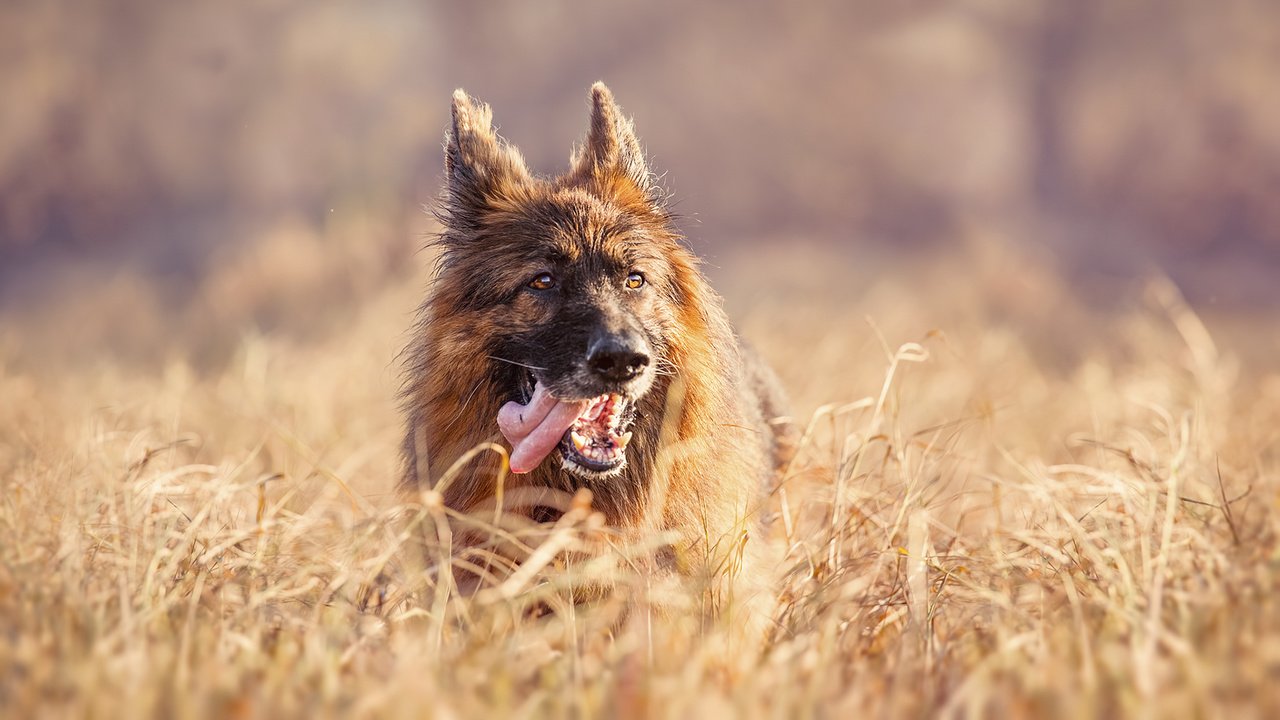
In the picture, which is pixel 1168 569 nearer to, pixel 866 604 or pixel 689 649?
→ pixel 866 604

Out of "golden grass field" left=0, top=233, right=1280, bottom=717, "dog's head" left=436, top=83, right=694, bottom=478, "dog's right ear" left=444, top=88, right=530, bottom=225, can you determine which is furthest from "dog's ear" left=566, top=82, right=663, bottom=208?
"golden grass field" left=0, top=233, right=1280, bottom=717

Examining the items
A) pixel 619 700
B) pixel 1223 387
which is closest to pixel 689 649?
pixel 619 700

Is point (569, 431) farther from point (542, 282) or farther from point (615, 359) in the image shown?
point (542, 282)

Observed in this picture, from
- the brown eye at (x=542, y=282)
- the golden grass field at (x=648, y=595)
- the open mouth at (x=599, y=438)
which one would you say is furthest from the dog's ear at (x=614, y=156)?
the golden grass field at (x=648, y=595)

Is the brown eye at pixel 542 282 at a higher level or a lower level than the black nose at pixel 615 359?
higher

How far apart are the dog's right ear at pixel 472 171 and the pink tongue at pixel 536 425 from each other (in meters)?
1.04

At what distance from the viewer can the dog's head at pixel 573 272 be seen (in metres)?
3.32

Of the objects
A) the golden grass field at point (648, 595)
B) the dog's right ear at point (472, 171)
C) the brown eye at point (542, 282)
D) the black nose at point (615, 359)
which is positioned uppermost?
the dog's right ear at point (472, 171)

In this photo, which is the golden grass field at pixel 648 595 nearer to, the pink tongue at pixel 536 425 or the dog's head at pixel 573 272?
the pink tongue at pixel 536 425

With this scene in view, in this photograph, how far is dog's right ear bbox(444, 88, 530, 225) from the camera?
157 inches

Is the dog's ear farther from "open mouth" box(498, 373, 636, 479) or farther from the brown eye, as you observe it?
"open mouth" box(498, 373, 636, 479)

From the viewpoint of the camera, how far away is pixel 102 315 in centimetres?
1160

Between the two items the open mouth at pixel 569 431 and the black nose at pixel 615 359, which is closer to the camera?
the black nose at pixel 615 359

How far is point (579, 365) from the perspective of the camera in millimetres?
3281
